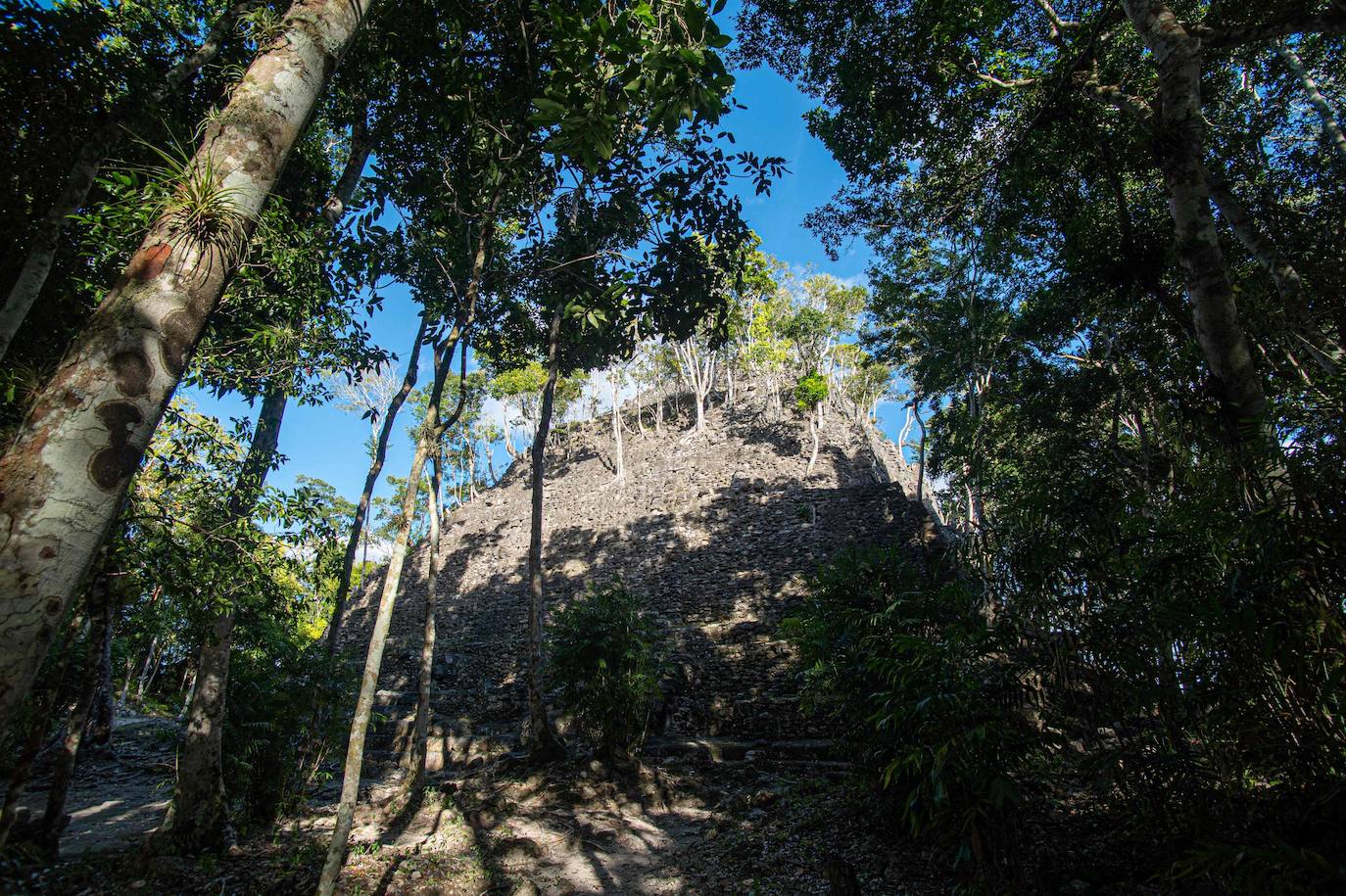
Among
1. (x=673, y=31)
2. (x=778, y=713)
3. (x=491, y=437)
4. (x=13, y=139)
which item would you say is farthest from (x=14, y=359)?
(x=491, y=437)

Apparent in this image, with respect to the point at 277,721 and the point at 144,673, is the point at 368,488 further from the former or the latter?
the point at 144,673

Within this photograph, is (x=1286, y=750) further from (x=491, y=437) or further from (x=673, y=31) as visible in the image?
(x=491, y=437)

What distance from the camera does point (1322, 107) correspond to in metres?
6.82

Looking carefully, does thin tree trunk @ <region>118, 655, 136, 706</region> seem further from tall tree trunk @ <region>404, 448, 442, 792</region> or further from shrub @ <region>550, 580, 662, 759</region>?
shrub @ <region>550, 580, 662, 759</region>

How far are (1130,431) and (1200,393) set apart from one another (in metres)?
11.4

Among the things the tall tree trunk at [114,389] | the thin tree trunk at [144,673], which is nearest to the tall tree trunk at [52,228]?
the tall tree trunk at [114,389]

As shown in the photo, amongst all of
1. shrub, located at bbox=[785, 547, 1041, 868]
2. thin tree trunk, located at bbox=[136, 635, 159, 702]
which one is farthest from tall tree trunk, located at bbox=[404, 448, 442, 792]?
thin tree trunk, located at bbox=[136, 635, 159, 702]

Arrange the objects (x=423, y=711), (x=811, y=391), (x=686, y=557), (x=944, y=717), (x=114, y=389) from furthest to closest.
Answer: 1. (x=811, y=391)
2. (x=686, y=557)
3. (x=423, y=711)
4. (x=944, y=717)
5. (x=114, y=389)

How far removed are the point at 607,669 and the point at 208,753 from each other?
433cm

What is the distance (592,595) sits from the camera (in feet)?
28.1

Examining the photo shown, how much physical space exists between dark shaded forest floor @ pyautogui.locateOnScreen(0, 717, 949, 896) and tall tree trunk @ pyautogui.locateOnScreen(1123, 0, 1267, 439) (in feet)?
13.1

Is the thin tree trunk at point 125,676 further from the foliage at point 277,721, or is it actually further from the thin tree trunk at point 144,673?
the foliage at point 277,721

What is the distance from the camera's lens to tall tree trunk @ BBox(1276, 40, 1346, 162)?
6738 millimetres

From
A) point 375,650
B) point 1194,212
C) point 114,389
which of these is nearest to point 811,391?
point 1194,212
